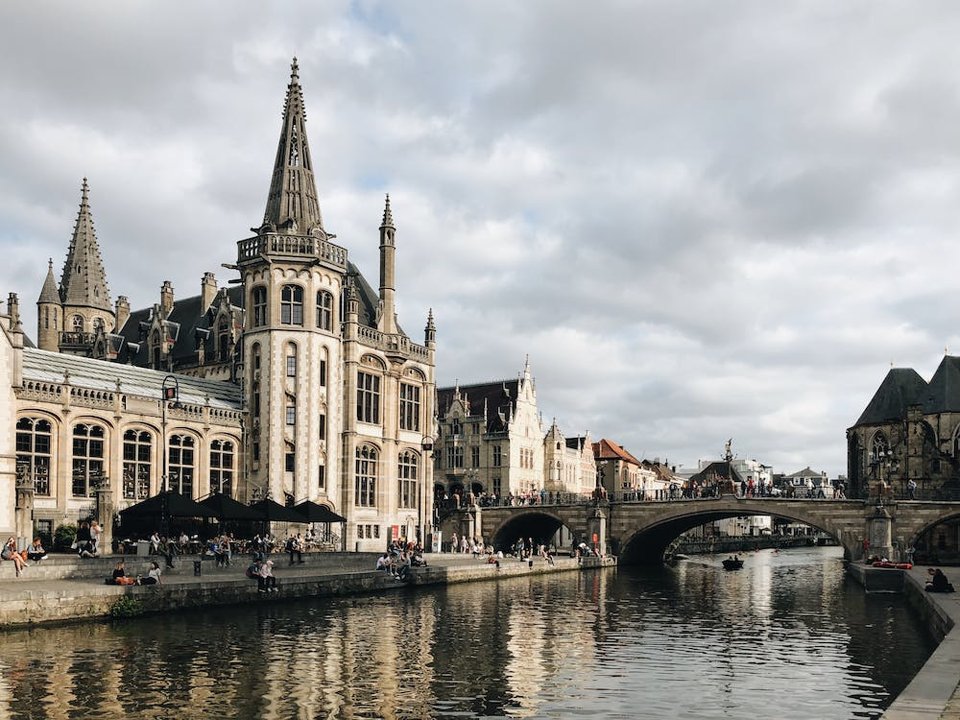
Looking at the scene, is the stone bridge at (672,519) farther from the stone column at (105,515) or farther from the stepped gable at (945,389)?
the stone column at (105,515)

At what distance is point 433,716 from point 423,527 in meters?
55.4

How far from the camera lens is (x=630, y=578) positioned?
6750cm

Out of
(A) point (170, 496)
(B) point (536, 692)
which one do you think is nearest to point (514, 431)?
(A) point (170, 496)

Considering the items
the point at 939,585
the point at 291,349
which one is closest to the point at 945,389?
the point at 939,585

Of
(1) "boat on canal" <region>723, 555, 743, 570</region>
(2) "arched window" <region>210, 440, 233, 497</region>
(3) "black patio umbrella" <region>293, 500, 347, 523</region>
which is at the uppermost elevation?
(2) "arched window" <region>210, 440, 233, 497</region>

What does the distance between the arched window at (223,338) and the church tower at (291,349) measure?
13.9 feet

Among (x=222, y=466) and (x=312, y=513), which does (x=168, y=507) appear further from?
(x=222, y=466)

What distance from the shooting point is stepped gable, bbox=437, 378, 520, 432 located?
357ft

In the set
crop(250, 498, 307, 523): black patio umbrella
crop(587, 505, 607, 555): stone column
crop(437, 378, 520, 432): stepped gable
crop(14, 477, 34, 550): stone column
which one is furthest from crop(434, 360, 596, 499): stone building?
crop(14, 477, 34, 550): stone column

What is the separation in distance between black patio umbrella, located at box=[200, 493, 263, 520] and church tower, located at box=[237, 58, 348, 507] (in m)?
14.6

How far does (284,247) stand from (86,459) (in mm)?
18172

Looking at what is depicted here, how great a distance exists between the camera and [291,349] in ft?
217

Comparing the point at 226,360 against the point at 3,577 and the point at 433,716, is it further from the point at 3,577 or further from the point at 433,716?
the point at 433,716

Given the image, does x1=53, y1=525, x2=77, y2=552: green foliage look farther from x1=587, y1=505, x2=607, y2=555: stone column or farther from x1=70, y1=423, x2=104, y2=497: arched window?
x1=587, y1=505, x2=607, y2=555: stone column
